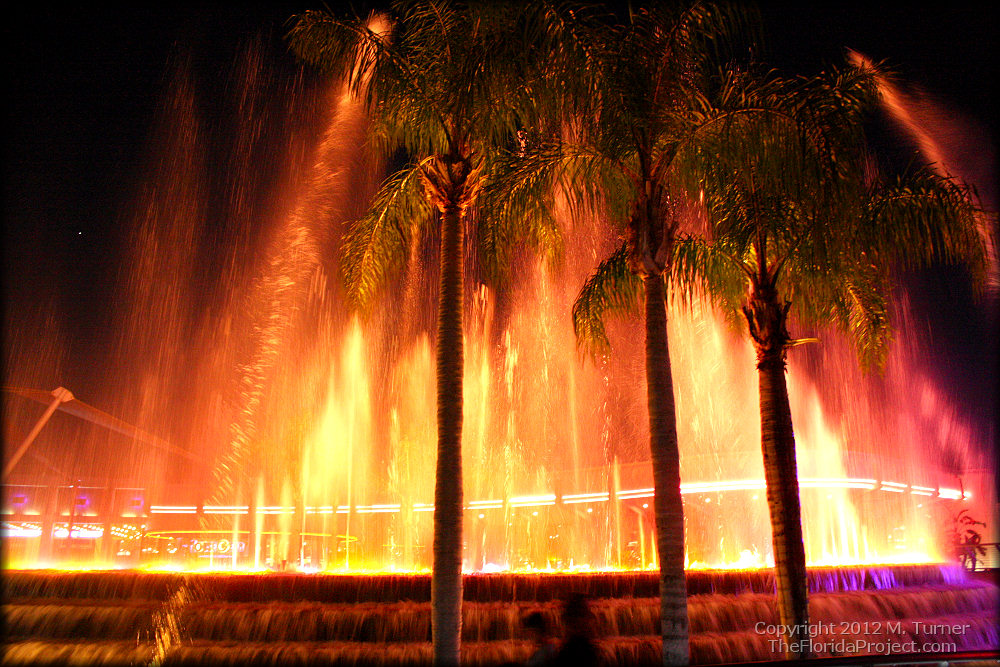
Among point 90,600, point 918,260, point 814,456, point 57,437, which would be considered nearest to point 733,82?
point 918,260

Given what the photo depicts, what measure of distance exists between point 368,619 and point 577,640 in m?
7.04

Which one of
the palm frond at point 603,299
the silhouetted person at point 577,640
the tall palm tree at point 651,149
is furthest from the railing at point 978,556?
the silhouetted person at point 577,640

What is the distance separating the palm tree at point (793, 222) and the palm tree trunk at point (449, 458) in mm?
3616

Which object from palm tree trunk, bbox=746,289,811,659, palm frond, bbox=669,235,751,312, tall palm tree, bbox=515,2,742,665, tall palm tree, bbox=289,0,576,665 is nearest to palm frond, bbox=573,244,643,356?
palm frond, bbox=669,235,751,312

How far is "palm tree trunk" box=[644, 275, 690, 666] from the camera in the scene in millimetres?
8781

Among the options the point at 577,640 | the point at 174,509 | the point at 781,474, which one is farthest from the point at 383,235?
the point at 174,509

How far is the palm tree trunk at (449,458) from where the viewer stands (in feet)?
32.3

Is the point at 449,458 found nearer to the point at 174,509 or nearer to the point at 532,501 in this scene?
the point at 532,501

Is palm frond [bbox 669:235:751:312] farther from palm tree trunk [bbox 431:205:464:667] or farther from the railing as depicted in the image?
the railing

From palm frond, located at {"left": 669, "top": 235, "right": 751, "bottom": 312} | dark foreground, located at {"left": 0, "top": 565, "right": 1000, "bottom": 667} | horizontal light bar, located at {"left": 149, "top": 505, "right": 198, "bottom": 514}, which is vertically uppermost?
palm frond, located at {"left": 669, "top": 235, "right": 751, "bottom": 312}

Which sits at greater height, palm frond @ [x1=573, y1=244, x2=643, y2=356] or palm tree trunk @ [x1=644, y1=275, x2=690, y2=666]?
palm frond @ [x1=573, y1=244, x2=643, y2=356]

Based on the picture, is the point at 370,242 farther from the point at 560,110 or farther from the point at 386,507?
the point at 386,507

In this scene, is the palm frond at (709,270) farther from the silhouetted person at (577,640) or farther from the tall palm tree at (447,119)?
the silhouetted person at (577,640)

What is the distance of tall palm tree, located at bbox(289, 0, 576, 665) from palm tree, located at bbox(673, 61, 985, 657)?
2927 millimetres
